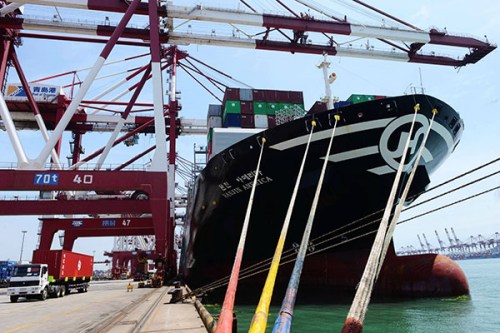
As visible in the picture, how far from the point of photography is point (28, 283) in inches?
684

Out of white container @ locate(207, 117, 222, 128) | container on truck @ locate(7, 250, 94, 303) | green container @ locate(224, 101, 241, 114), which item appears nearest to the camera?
container on truck @ locate(7, 250, 94, 303)

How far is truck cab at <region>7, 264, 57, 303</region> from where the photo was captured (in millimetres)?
17094

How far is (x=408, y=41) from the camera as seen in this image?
21.6m

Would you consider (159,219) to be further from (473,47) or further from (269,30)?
A: (473,47)

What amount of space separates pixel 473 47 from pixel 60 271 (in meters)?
27.2

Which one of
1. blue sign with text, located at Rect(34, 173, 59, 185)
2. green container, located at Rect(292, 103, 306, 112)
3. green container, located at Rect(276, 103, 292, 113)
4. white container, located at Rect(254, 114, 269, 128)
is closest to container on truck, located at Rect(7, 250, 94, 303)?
blue sign with text, located at Rect(34, 173, 59, 185)

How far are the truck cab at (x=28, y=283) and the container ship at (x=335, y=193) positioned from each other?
30.0 feet

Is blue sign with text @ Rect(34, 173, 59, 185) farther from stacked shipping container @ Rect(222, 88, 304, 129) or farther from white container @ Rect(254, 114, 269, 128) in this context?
white container @ Rect(254, 114, 269, 128)

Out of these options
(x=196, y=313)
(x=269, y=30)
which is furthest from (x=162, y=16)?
(x=196, y=313)

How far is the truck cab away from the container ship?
9143mm

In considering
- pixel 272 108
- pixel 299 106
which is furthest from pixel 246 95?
pixel 299 106

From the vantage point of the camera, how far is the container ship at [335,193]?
11.3m

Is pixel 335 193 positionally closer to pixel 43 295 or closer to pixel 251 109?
pixel 251 109

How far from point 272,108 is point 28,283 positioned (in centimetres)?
1436
